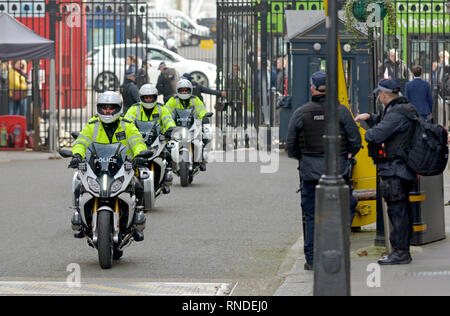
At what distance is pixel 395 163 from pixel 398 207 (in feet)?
1.25

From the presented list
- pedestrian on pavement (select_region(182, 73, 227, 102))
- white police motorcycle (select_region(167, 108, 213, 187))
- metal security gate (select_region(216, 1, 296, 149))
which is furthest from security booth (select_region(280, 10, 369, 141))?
white police motorcycle (select_region(167, 108, 213, 187))

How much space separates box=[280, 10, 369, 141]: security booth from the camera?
19.6 meters

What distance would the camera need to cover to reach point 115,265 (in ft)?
32.1

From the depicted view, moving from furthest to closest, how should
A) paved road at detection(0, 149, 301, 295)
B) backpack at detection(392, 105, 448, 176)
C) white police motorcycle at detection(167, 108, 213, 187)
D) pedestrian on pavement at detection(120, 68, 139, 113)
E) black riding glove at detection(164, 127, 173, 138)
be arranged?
pedestrian on pavement at detection(120, 68, 139, 113)
white police motorcycle at detection(167, 108, 213, 187)
black riding glove at detection(164, 127, 173, 138)
paved road at detection(0, 149, 301, 295)
backpack at detection(392, 105, 448, 176)

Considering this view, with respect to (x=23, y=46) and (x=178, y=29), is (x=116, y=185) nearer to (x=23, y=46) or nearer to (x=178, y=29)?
(x=23, y=46)

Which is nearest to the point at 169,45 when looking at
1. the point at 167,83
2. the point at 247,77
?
the point at 167,83

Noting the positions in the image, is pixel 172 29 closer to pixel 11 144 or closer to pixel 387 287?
pixel 11 144

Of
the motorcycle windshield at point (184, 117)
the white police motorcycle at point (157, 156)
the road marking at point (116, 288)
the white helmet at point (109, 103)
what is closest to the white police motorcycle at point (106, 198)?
the white helmet at point (109, 103)

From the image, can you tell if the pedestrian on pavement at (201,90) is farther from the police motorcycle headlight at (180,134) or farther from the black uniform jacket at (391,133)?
the black uniform jacket at (391,133)

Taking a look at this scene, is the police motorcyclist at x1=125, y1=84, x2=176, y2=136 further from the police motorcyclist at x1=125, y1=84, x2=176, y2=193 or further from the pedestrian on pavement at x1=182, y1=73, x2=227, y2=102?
the pedestrian on pavement at x1=182, y1=73, x2=227, y2=102

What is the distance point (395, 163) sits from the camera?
9164 mm

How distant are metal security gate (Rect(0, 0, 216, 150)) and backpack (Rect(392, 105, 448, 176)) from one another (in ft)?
38.8

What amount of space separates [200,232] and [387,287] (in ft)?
12.8

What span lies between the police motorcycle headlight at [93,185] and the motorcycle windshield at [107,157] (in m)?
0.17
